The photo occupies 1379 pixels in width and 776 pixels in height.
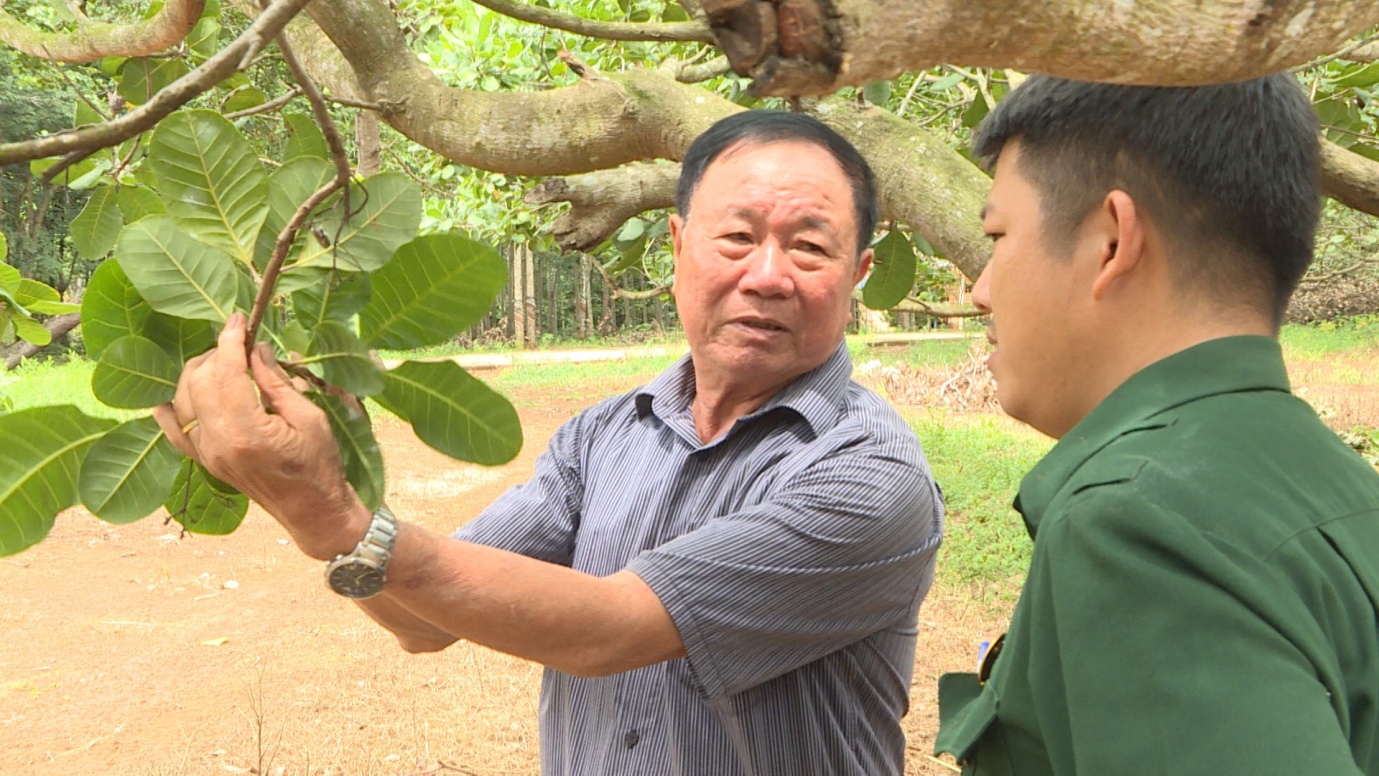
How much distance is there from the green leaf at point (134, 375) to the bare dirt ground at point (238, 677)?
2.94m

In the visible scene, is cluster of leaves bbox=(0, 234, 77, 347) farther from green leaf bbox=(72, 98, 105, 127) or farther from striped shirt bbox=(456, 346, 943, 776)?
striped shirt bbox=(456, 346, 943, 776)

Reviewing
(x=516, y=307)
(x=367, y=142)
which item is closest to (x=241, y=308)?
(x=367, y=142)

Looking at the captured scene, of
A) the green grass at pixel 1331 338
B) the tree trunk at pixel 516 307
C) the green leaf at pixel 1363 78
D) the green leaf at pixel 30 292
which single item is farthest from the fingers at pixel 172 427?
the tree trunk at pixel 516 307

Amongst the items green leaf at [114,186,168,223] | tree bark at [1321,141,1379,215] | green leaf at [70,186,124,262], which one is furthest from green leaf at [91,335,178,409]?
tree bark at [1321,141,1379,215]

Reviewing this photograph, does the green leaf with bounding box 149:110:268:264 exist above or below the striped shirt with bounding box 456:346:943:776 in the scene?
above

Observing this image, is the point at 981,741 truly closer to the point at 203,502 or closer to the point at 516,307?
the point at 203,502

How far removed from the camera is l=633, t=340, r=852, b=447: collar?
170 cm

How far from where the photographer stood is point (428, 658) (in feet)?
16.2

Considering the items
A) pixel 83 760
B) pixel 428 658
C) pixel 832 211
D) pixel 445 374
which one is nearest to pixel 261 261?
pixel 445 374

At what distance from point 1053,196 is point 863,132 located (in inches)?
59.1

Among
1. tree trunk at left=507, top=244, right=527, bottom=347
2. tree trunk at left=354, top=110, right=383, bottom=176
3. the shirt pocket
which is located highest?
the shirt pocket

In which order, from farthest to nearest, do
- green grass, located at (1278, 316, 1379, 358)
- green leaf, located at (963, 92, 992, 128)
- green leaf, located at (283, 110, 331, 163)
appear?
green grass, located at (1278, 316, 1379, 358), green leaf, located at (963, 92, 992, 128), green leaf, located at (283, 110, 331, 163)

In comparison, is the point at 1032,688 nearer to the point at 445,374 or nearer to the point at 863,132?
the point at 445,374

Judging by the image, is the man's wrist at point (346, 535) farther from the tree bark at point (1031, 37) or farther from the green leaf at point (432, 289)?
the tree bark at point (1031, 37)
